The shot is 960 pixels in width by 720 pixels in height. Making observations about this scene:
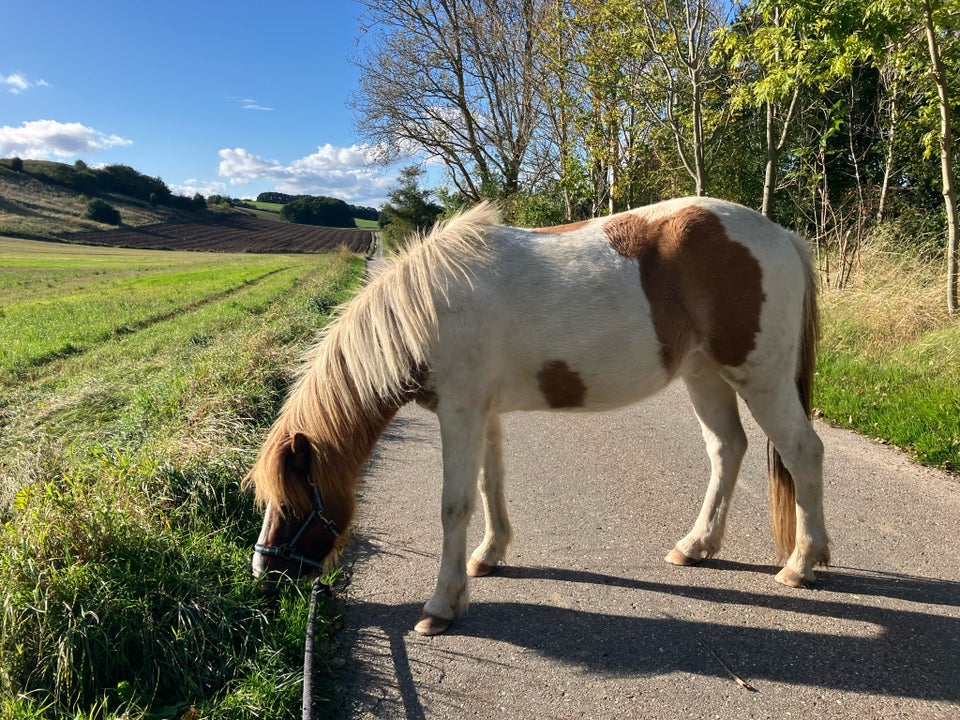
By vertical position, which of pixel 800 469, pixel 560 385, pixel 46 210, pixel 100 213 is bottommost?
pixel 46 210

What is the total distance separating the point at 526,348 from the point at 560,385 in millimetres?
281

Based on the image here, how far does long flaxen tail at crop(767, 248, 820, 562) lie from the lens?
3.26 m

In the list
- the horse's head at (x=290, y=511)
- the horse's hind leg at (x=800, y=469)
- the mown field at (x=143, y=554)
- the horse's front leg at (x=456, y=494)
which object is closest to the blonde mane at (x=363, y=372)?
the horse's head at (x=290, y=511)

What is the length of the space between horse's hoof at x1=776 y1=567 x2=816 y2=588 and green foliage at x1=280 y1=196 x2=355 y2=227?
4083 inches

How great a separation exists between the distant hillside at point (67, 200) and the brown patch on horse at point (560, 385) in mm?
65188

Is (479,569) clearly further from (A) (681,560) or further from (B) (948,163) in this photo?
(B) (948,163)

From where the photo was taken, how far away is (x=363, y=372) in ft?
9.47

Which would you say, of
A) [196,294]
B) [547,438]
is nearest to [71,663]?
[547,438]

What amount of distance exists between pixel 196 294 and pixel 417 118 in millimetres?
12647

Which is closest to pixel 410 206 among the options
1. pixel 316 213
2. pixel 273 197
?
pixel 316 213

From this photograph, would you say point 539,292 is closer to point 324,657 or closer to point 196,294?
point 324,657

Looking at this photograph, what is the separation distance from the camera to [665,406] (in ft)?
21.9

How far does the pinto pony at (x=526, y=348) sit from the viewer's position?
2.84m

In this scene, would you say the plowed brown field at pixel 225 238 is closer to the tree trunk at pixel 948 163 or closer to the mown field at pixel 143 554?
the mown field at pixel 143 554
